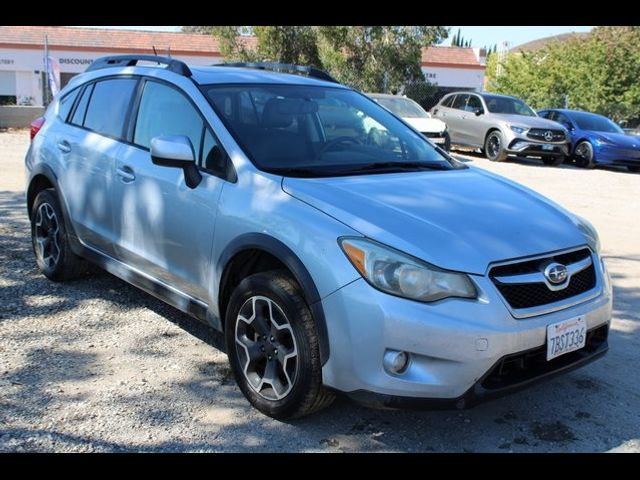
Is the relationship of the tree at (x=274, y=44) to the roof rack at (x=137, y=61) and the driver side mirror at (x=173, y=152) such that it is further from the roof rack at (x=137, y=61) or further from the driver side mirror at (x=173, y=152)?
the driver side mirror at (x=173, y=152)

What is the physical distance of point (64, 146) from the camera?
16.8 ft

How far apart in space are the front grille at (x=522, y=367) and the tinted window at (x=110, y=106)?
3.02 meters

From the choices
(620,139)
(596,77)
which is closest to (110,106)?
(620,139)

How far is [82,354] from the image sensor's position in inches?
164

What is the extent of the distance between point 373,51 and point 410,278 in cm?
2539

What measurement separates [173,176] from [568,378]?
268 cm

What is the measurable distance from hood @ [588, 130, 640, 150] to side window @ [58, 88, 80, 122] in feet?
47.4

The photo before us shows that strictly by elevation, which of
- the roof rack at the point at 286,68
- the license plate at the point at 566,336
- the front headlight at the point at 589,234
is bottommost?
the license plate at the point at 566,336

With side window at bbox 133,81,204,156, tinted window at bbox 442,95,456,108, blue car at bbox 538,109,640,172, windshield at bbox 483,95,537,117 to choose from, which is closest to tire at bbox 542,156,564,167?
blue car at bbox 538,109,640,172

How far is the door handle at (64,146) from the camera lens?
16.6 ft

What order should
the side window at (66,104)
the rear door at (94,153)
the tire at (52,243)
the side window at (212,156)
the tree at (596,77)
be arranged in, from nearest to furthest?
the side window at (212,156), the rear door at (94,153), the tire at (52,243), the side window at (66,104), the tree at (596,77)

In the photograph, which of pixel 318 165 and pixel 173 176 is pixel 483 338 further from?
pixel 173 176

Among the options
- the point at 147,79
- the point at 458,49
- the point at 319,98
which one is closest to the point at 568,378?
the point at 319,98

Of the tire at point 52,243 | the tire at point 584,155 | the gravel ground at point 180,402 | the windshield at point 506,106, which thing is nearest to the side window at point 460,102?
the windshield at point 506,106
